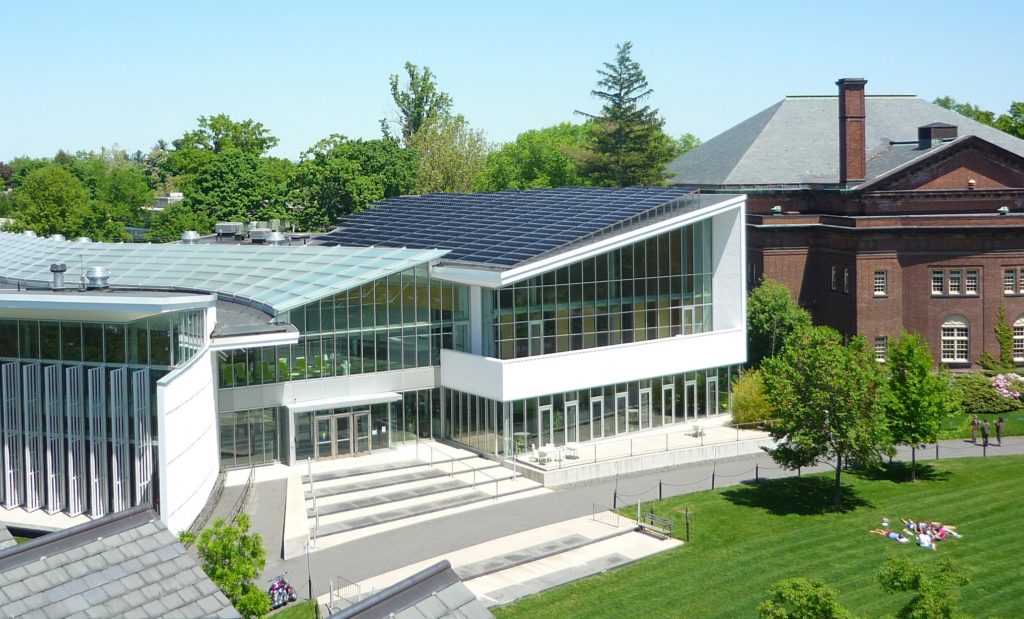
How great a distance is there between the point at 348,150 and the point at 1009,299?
2013 inches

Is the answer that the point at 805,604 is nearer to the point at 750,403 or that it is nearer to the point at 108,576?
the point at 108,576

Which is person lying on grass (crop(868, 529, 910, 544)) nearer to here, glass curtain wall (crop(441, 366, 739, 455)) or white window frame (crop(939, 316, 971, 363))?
glass curtain wall (crop(441, 366, 739, 455))

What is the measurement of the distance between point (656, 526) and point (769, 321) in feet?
75.3

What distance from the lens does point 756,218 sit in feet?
216

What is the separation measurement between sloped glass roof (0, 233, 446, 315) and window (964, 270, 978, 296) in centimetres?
3006

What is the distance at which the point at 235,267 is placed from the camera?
156ft

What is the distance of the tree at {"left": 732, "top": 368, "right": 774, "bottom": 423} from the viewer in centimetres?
4984

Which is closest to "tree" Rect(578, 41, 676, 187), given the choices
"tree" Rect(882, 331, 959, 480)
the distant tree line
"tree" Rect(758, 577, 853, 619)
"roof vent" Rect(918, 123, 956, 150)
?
the distant tree line

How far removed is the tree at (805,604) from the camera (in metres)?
20.3

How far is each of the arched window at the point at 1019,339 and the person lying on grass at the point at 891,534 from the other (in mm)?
28725

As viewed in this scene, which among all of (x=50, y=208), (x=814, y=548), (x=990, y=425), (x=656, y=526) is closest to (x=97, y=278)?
(x=656, y=526)

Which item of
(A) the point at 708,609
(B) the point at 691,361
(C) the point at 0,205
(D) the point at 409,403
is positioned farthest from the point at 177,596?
(C) the point at 0,205

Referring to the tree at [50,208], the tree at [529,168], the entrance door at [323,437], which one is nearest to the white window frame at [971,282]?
the entrance door at [323,437]

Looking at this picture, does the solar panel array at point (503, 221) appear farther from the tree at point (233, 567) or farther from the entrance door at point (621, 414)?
the tree at point (233, 567)
